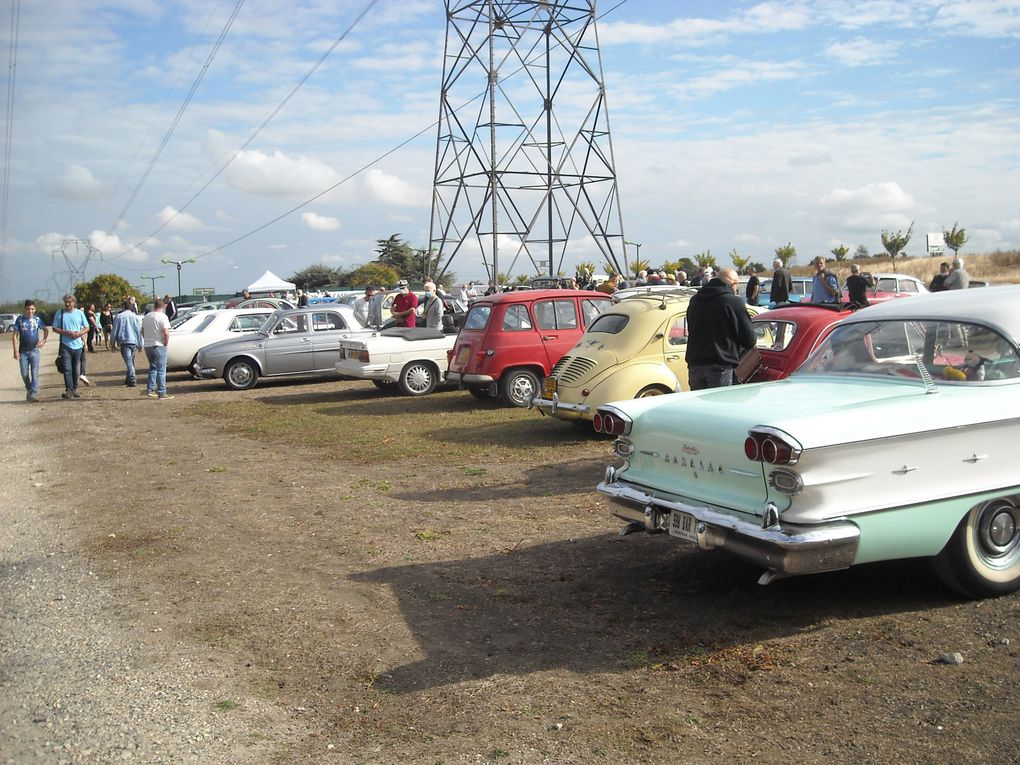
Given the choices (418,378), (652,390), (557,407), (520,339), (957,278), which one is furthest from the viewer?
(418,378)

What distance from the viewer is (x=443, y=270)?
3531 cm

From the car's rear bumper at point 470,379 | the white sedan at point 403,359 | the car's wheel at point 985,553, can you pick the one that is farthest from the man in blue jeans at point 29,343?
the car's wheel at point 985,553

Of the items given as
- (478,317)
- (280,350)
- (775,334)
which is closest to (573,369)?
(775,334)

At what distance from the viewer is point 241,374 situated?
19.6 m

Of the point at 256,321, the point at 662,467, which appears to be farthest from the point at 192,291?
the point at 662,467

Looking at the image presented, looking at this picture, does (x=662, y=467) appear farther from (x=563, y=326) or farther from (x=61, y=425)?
(x=61, y=425)

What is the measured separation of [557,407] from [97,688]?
7.31 meters

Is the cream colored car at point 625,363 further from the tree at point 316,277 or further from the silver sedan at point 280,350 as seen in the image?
the tree at point 316,277

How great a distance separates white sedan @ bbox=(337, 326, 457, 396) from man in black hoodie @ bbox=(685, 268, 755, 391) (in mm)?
8816

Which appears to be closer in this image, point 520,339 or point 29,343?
point 520,339

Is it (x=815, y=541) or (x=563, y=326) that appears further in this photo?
(x=563, y=326)

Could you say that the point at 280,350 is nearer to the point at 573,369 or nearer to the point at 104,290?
the point at 573,369

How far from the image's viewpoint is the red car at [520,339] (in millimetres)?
14242

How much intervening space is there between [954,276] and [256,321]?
15.1 metres
